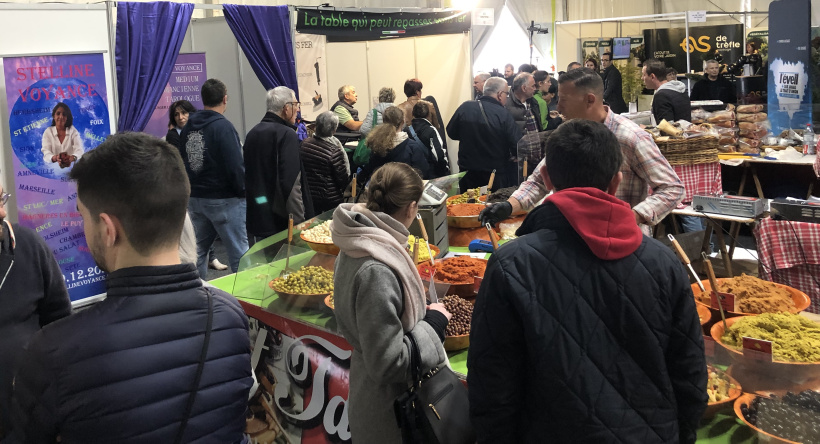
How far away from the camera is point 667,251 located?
5.65 ft


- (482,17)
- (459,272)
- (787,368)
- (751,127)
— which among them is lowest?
(787,368)

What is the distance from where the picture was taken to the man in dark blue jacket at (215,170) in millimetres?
5086

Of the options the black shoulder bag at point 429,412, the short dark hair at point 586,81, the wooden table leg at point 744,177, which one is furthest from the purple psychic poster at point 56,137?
the wooden table leg at point 744,177

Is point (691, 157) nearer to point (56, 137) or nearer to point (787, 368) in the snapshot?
point (787, 368)

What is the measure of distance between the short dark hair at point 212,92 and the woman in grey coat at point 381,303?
10.5 feet

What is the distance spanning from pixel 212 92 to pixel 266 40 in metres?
2.25

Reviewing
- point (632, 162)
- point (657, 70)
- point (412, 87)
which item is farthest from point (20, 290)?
point (657, 70)

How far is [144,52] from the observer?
243 inches

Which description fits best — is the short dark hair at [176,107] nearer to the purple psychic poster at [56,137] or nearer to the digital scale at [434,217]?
the purple psychic poster at [56,137]

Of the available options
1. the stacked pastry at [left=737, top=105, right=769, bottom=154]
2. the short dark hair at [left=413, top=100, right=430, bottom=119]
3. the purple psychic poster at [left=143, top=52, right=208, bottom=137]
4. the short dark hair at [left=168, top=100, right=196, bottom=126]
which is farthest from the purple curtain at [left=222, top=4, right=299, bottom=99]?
the stacked pastry at [left=737, top=105, right=769, bottom=154]

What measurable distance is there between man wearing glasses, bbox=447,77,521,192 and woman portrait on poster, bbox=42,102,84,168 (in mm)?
3319

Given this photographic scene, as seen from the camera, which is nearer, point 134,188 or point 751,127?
point 134,188

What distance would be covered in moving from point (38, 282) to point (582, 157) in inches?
69.6

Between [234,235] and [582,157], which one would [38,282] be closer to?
[582,157]
